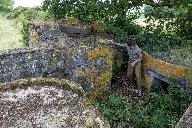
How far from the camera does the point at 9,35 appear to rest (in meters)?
17.1

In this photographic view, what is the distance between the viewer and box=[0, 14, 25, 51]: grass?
50.3 feet

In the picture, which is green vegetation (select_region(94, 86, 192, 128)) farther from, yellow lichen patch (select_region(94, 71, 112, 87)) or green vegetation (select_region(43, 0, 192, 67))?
green vegetation (select_region(43, 0, 192, 67))

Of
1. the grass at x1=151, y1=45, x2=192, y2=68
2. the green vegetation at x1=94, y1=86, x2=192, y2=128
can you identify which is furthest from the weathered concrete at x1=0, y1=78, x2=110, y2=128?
the grass at x1=151, y1=45, x2=192, y2=68

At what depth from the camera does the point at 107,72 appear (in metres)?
8.49

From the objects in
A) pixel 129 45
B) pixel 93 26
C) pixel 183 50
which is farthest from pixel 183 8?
pixel 93 26

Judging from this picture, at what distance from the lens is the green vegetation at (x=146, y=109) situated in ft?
25.0

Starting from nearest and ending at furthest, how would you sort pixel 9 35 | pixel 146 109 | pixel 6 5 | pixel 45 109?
pixel 45 109 → pixel 146 109 → pixel 9 35 → pixel 6 5

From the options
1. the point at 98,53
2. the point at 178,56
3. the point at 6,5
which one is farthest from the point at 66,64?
the point at 6,5

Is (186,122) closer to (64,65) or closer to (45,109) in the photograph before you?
(45,109)

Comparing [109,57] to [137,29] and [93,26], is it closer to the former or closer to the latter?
[93,26]

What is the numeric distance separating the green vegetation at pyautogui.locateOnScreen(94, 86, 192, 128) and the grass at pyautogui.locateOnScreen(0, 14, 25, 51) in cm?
A: 690

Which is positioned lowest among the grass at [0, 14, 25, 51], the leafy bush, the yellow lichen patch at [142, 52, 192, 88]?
the grass at [0, 14, 25, 51]

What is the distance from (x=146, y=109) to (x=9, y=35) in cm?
1071

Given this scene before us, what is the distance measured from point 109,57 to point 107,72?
1.23 ft
